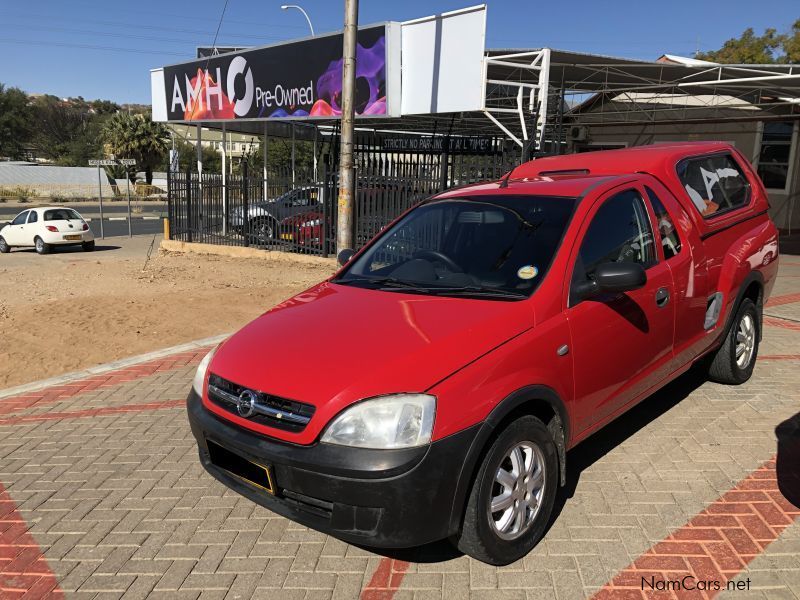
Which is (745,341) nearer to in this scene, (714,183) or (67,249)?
(714,183)

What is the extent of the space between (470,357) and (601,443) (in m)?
2.03

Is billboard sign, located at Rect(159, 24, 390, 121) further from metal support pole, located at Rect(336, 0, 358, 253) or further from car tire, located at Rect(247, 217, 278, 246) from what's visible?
metal support pole, located at Rect(336, 0, 358, 253)

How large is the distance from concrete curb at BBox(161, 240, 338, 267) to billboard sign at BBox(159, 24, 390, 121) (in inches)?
129

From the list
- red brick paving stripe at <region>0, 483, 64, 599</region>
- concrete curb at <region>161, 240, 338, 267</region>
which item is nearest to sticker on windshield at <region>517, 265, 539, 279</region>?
red brick paving stripe at <region>0, 483, 64, 599</region>

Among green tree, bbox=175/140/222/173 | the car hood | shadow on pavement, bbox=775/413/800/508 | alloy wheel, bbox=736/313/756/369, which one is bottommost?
shadow on pavement, bbox=775/413/800/508

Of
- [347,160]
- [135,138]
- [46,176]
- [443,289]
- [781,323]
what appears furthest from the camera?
[135,138]

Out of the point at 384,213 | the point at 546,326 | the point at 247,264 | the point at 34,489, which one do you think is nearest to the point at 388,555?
the point at 546,326

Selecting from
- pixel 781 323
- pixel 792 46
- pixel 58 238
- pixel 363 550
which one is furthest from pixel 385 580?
pixel 792 46

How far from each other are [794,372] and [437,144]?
20.5 m

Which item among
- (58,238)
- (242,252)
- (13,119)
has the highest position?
(13,119)

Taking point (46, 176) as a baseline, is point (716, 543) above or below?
→ below

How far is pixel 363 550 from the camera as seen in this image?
10.2ft

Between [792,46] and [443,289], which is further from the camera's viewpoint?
[792,46]

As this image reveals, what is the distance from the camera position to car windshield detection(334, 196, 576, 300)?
10.7 ft
